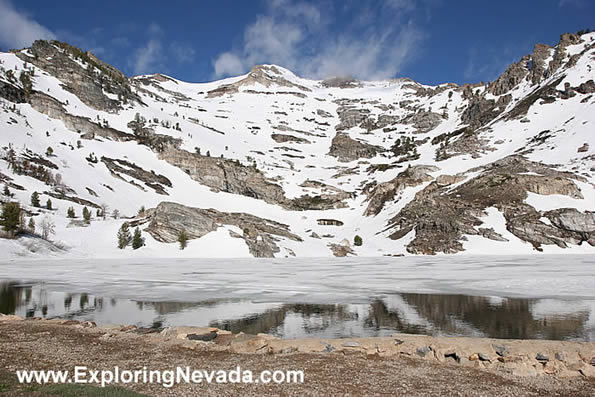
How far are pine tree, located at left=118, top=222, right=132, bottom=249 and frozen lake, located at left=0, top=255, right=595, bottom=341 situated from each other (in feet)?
91.8

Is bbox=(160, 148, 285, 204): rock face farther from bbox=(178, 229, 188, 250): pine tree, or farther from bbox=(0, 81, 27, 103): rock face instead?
bbox=(178, 229, 188, 250): pine tree

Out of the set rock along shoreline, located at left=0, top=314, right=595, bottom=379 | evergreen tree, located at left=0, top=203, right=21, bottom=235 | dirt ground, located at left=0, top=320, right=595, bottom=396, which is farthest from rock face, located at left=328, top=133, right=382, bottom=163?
dirt ground, located at left=0, top=320, right=595, bottom=396

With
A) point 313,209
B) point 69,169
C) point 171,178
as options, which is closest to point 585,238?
point 313,209

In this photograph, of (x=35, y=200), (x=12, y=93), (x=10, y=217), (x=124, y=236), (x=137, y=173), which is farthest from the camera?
(x=12, y=93)

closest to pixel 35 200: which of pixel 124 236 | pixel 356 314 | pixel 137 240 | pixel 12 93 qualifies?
pixel 124 236

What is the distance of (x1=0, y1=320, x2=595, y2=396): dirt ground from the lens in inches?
373

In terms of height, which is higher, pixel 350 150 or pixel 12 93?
pixel 12 93

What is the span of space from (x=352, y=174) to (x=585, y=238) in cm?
9568

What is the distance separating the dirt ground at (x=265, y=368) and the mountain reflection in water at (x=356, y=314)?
3783mm

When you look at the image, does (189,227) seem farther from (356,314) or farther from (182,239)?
(356,314)

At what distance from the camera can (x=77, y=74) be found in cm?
16738

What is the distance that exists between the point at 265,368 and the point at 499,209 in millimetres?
81171

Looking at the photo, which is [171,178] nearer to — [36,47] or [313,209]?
[313,209]

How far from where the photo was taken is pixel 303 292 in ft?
89.3
